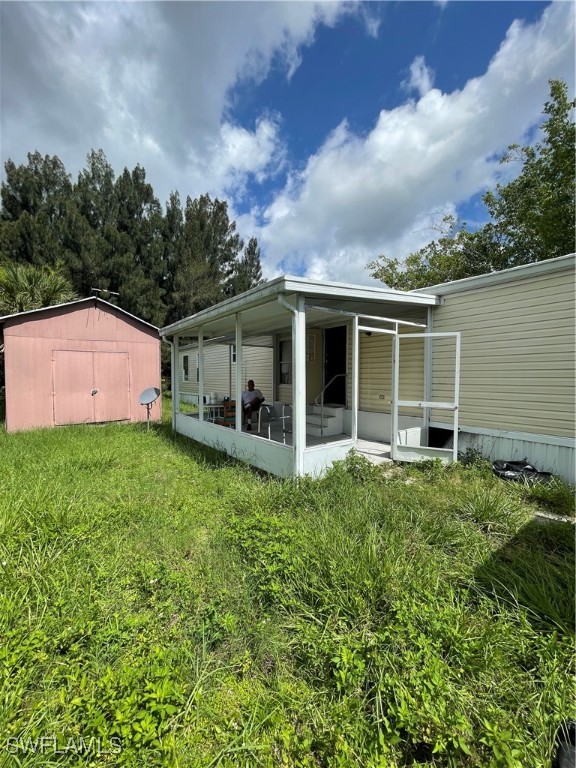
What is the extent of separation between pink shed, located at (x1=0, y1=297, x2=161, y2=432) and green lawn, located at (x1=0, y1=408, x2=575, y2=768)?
21.8 ft

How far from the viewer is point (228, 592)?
8.84ft

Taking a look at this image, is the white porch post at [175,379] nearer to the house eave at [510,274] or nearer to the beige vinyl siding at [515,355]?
the house eave at [510,274]

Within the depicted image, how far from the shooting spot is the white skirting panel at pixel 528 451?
484 cm

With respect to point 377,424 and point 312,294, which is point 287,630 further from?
point 377,424

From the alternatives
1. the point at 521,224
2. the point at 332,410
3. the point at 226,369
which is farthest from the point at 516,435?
the point at 521,224

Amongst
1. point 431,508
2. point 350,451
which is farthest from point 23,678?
point 350,451

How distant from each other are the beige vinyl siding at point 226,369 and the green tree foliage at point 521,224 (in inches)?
444

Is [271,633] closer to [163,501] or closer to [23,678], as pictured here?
[23,678]

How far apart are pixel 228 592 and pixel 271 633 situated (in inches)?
20.6

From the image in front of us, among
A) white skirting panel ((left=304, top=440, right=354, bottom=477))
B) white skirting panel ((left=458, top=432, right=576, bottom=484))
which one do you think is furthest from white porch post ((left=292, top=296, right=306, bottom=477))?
white skirting panel ((left=458, top=432, right=576, bottom=484))

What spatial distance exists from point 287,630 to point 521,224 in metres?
19.6

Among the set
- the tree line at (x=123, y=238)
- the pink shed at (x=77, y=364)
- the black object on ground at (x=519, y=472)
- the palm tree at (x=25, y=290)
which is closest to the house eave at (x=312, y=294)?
the black object on ground at (x=519, y=472)

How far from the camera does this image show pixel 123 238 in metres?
20.1

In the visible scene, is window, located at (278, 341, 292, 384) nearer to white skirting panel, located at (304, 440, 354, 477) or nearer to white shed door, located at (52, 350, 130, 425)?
white skirting panel, located at (304, 440, 354, 477)
